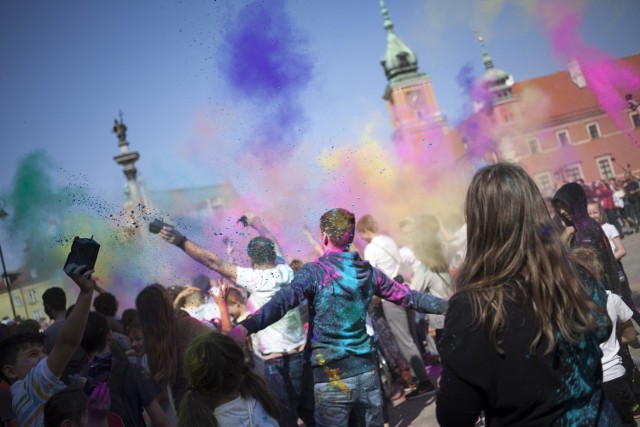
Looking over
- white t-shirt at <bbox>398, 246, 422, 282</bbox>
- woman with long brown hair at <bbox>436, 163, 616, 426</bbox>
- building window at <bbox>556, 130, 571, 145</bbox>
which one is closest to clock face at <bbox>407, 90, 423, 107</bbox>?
building window at <bbox>556, 130, 571, 145</bbox>

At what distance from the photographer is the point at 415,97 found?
57781 mm

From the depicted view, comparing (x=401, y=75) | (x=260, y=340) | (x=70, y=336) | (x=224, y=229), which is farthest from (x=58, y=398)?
(x=401, y=75)

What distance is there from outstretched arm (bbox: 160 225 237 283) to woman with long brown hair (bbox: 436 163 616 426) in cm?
291

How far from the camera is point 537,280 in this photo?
1.81 meters

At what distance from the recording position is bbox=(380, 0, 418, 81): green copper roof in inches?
2489

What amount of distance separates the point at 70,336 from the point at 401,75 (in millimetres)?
61435

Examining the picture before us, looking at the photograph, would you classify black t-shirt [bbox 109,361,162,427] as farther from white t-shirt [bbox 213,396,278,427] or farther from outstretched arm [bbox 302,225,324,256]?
outstretched arm [bbox 302,225,324,256]

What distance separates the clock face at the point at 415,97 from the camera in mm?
57375

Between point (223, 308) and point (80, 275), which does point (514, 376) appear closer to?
point (80, 275)

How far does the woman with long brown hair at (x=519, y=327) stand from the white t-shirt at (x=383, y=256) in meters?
5.03

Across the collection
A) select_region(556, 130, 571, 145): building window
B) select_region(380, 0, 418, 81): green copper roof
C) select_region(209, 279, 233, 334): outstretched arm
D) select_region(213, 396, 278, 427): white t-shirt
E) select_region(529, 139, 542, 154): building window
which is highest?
select_region(380, 0, 418, 81): green copper roof

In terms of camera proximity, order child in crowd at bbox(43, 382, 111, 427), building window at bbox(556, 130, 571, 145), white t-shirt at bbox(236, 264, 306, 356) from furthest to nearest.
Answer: building window at bbox(556, 130, 571, 145) → white t-shirt at bbox(236, 264, 306, 356) → child in crowd at bbox(43, 382, 111, 427)

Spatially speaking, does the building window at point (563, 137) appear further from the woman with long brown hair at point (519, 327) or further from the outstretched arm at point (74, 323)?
the woman with long brown hair at point (519, 327)

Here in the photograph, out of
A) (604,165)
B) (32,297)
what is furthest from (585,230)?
(604,165)
